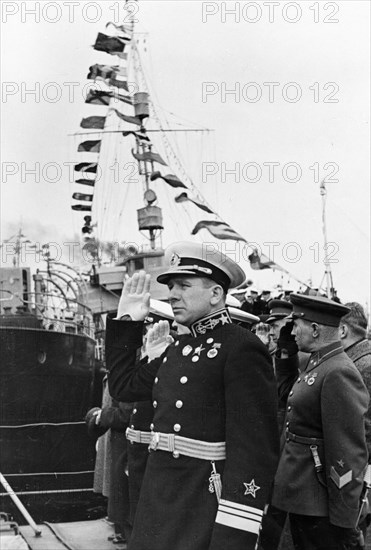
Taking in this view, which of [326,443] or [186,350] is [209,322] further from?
[326,443]

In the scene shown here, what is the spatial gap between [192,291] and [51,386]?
1837 cm

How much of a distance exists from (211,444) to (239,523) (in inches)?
12.8

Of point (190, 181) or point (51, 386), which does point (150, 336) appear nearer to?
point (190, 181)

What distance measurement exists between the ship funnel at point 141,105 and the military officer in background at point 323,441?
15.6m

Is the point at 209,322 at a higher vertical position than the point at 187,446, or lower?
higher

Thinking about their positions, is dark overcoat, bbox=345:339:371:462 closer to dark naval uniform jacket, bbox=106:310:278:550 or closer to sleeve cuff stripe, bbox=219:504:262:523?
dark naval uniform jacket, bbox=106:310:278:550

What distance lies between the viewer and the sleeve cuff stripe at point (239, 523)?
2764 mm

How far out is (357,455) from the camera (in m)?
3.54

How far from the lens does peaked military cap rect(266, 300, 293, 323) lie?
5246 millimetres

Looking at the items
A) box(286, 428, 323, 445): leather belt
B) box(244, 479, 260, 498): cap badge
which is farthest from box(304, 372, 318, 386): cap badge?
box(244, 479, 260, 498): cap badge

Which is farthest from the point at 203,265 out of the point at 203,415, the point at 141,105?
the point at 141,105

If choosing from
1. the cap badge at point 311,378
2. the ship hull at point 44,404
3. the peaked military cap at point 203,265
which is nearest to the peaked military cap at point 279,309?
the cap badge at point 311,378

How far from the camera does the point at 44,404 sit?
2055 cm

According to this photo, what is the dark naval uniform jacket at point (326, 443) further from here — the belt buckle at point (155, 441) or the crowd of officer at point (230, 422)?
the belt buckle at point (155, 441)
